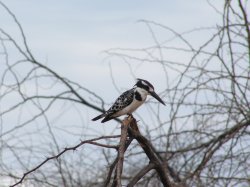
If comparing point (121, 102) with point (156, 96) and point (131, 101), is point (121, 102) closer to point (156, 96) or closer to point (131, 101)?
point (131, 101)

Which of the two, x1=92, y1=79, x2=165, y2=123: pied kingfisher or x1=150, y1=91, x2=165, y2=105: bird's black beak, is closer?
x1=92, y1=79, x2=165, y2=123: pied kingfisher

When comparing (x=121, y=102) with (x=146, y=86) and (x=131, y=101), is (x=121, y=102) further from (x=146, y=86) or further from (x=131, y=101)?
(x=146, y=86)

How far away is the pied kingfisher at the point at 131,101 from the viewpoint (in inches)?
154

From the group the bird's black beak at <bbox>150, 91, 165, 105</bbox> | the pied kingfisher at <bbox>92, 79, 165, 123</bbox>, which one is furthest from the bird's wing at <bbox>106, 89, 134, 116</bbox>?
the bird's black beak at <bbox>150, 91, 165, 105</bbox>

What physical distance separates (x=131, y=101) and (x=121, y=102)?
0.07 meters

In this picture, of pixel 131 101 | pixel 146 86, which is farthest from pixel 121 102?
pixel 146 86

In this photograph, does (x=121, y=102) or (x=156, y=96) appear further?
(x=156, y=96)

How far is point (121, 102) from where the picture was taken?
3.98m

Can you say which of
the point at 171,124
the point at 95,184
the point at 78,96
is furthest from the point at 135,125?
the point at 78,96

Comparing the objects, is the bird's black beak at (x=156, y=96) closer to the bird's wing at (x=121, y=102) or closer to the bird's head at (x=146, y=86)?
the bird's head at (x=146, y=86)

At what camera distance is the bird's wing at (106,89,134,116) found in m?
3.93

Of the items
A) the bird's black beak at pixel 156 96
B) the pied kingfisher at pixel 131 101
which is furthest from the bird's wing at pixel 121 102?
the bird's black beak at pixel 156 96

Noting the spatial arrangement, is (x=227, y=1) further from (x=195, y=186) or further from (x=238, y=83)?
(x=195, y=186)

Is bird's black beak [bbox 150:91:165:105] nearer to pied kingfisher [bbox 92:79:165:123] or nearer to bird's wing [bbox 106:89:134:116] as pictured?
pied kingfisher [bbox 92:79:165:123]
